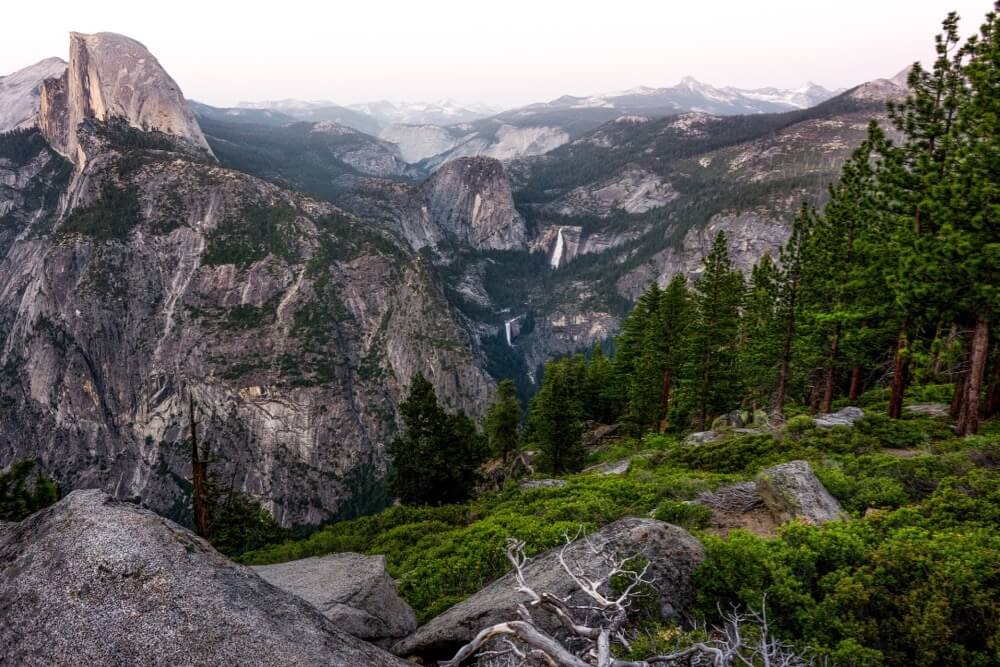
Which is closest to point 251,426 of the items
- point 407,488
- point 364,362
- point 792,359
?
point 364,362

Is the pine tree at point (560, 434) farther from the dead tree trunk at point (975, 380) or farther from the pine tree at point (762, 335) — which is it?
the dead tree trunk at point (975, 380)

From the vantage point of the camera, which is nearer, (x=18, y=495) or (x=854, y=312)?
(x=18, y=495)

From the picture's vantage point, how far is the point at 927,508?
10.5 meters

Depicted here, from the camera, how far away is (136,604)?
4.64 m

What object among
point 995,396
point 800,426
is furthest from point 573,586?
point 995,396

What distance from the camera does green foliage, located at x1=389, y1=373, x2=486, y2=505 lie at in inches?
1347

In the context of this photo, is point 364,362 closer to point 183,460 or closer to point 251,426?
point 251,426

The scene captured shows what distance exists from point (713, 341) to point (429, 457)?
22.4 m

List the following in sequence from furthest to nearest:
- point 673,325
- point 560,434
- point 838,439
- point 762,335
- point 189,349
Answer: point 189,349
point 673,325
point 560,434
point 762,335
point 838,439

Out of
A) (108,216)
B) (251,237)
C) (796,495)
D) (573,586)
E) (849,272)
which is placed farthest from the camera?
(251,237)

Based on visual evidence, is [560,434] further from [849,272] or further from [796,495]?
[796,495]

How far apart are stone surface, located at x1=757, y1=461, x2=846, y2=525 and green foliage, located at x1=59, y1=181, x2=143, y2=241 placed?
199199mm

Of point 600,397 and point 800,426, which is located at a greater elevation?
point 800,426

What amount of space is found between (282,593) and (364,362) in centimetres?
17393
